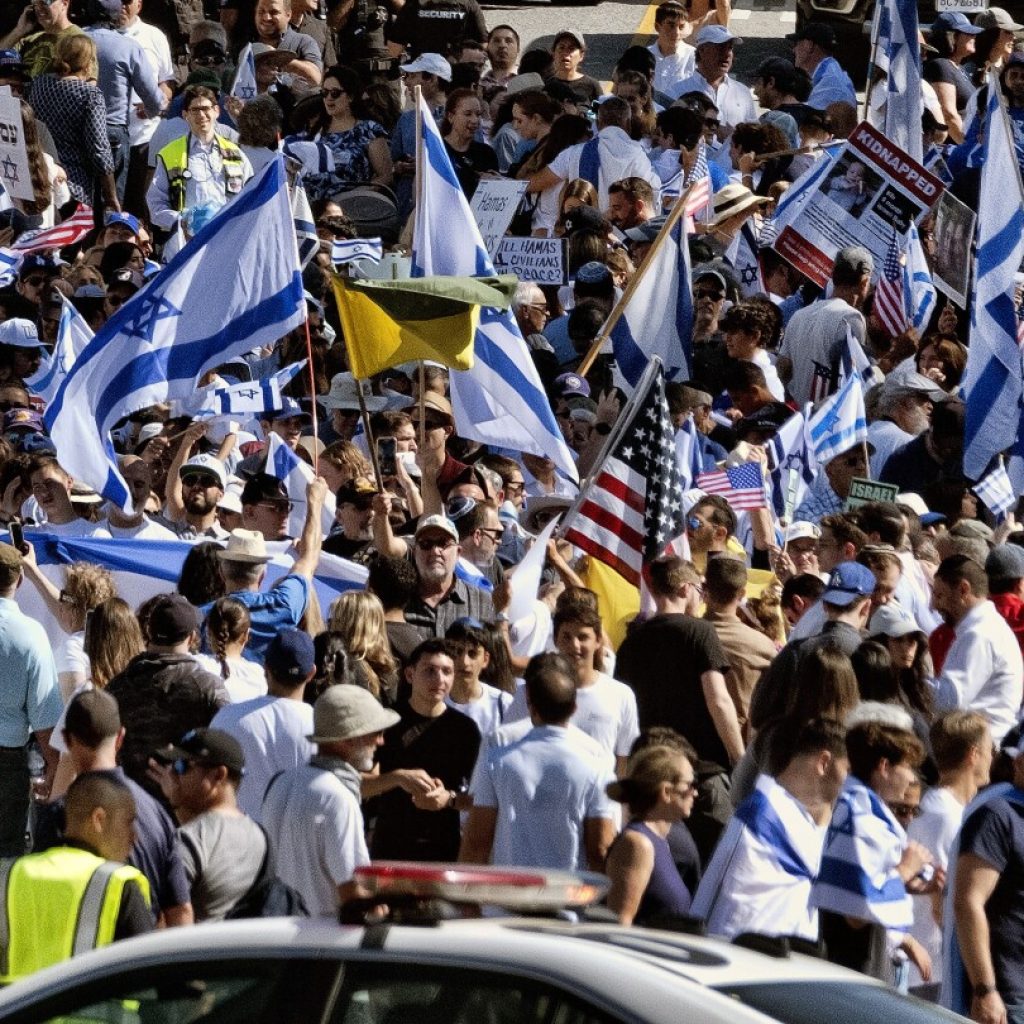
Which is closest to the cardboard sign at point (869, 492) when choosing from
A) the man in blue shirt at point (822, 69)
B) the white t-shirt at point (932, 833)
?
the white t-shirt at point (932, 833)

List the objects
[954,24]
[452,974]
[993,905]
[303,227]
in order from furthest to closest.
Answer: [954,24] < [303,227] < [993,905] < [452,974]

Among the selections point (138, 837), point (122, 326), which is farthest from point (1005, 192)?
point (138, 837)

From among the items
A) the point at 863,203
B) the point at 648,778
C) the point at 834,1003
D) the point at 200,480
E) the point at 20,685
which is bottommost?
the point at 200,480

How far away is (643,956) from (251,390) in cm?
791

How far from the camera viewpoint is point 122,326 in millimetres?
11070

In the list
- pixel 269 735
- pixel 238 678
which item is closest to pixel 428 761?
pixel 269 735

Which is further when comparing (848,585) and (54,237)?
(54,237)

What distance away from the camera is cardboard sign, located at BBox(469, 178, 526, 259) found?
1556 cm

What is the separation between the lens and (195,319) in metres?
11.3

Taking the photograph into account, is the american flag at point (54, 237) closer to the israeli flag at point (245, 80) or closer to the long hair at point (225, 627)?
the israeli flag at point (245, 80)

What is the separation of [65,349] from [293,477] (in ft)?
5.97

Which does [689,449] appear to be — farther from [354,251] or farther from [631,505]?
[354,251]

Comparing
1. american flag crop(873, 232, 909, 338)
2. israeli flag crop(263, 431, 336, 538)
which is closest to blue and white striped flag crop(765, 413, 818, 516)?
israeli flag crop(263, 431, 336, 538)

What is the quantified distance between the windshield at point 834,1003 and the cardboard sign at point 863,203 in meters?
9.82
